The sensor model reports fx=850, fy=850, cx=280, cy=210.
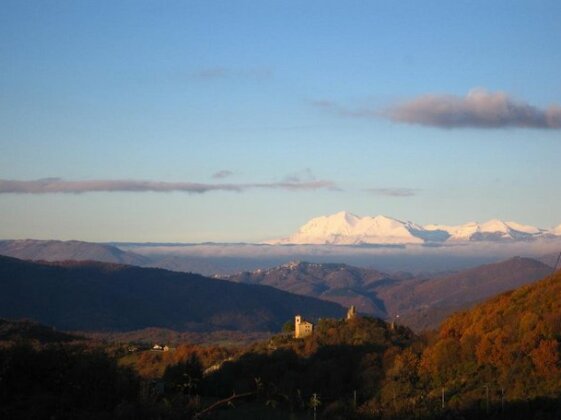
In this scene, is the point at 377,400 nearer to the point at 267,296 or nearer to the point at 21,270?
the point at 21,270

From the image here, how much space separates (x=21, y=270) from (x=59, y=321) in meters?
21.4

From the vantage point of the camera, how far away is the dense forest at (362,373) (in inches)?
456

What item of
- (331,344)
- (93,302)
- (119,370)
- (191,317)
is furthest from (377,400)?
(191,317)

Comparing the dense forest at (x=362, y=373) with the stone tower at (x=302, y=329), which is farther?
the stone tower at (x=302, y=329)

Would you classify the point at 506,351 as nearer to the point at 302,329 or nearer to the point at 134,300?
the point at 302,329

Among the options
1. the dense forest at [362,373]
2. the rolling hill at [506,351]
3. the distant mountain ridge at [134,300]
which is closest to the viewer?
the dense forest at [362,373]

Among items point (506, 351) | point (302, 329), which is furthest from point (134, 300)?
point (506, 351)

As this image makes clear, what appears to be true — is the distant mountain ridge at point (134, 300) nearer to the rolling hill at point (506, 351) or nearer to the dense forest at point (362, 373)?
the dense forest at point (362, 373)

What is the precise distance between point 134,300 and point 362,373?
428 feet

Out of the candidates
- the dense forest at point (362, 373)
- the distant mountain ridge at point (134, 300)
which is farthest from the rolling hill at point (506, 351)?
the distant mountain ridge at point (134, 300)

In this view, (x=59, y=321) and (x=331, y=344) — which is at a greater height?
(x=331, y=344)

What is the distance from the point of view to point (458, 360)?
101 ft

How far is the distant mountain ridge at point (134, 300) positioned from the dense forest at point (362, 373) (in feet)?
291

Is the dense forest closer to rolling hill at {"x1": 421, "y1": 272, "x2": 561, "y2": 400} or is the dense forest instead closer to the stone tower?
rolling hill at {"x1": 421, "y1": 272, "x2": 561, "y2": 400}
